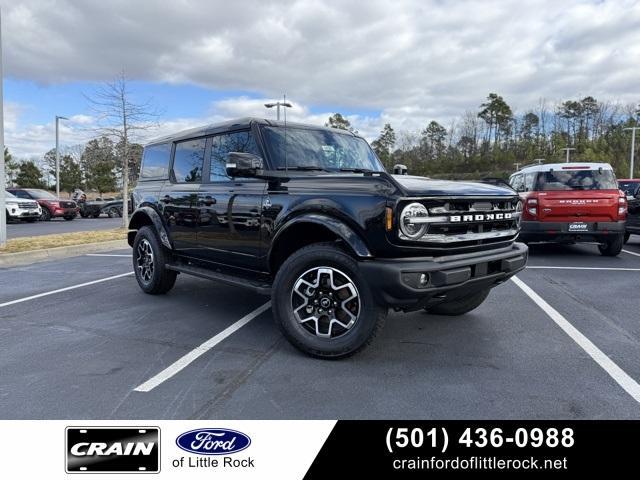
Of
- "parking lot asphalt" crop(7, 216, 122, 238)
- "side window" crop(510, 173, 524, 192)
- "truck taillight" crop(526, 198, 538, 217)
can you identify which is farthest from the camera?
"parking lot asphalt" crop(7, 216, 122, 238)

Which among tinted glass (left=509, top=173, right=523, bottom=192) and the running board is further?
tinted glass (left=509, top=173, right=523, bottom=192)

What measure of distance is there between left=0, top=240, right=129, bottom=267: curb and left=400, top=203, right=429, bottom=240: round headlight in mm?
8853

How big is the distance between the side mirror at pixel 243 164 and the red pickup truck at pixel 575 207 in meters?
6.68

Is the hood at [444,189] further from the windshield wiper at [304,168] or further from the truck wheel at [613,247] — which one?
the truck wheel at [613,247]

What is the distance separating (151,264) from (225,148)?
2.09 meters

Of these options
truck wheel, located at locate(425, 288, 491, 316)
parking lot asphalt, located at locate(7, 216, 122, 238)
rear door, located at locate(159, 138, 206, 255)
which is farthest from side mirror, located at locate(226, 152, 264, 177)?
parking lot asphalt, located at locate(7, 216, 122, 238)

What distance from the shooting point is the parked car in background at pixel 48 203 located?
77.4 feet

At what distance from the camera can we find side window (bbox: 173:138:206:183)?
5.25 metres

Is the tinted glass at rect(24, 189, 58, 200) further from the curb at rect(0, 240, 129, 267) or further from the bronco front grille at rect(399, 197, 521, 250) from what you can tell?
the bronco front grille at rect(399, 197, 521, 250)

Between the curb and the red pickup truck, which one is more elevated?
the red pickup truck

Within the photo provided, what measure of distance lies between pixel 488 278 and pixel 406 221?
0.89m

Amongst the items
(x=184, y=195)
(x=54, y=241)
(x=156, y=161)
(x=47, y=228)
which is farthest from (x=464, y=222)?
(x=47, y=228)

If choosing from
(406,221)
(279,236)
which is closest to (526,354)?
(406,221)

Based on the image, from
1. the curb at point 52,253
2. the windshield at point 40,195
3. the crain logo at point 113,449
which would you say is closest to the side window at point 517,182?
the crain logo at point 113,449
